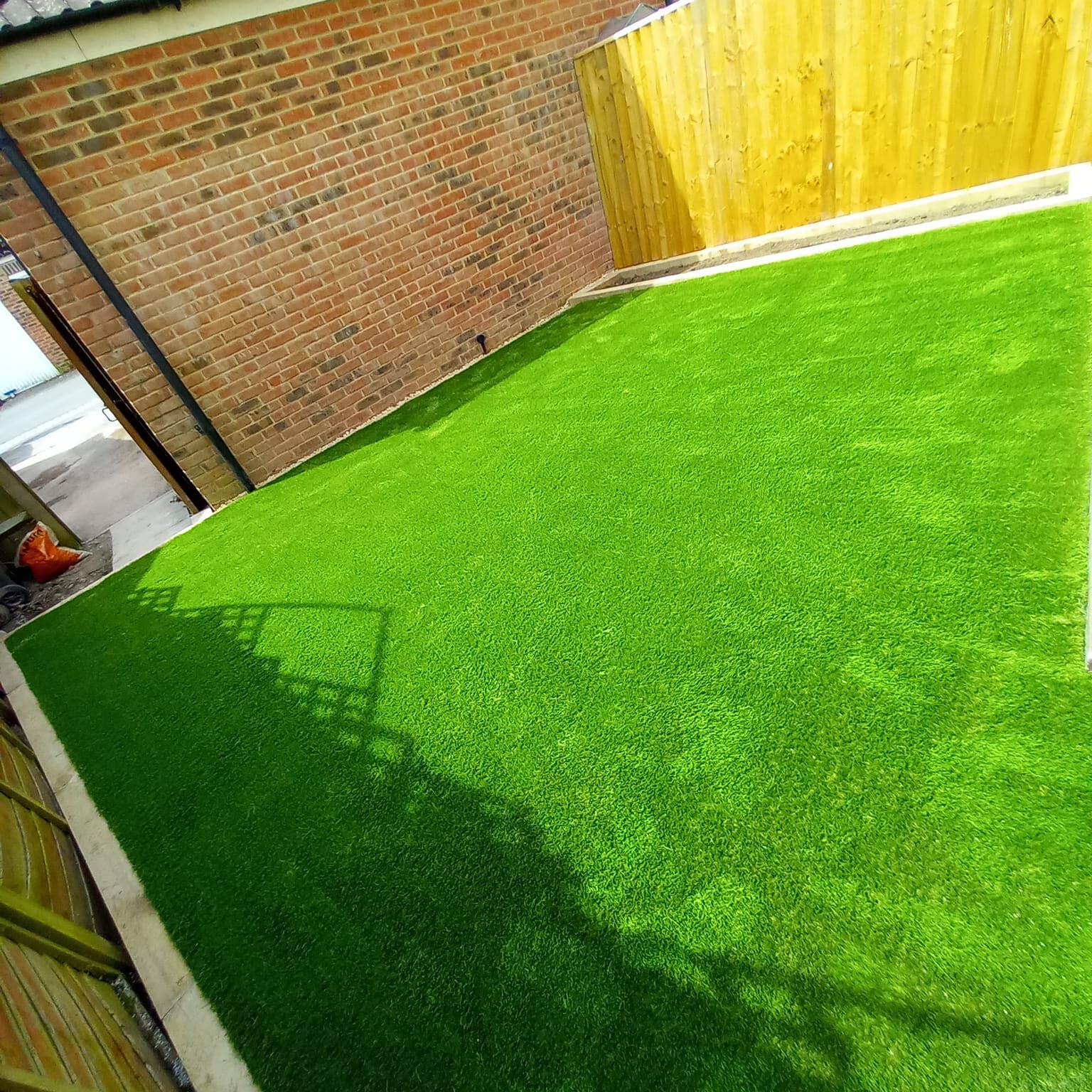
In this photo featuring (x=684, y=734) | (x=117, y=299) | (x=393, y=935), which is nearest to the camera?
(x=393, y=935)

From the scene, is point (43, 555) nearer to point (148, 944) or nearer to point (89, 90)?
point (89, 90)

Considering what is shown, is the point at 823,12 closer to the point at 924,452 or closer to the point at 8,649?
the point at 924,452

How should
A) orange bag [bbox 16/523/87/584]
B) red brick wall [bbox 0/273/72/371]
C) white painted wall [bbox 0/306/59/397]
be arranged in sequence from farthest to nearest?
red brick wall [bbox 0/273/72/371] → white painted wall [bbox 0/306/59/397] → orange bag [bbox 16/523/87/584]

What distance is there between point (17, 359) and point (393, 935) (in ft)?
81.8

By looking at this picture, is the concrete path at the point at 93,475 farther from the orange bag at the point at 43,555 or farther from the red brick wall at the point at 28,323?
the red brick wall at the point at 28,323

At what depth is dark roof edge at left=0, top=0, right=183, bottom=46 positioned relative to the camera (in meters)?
3.78

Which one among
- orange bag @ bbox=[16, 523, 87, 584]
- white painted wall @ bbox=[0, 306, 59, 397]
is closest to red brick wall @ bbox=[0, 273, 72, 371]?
white painted wall @ bbox=[0, 306, 59, 397]

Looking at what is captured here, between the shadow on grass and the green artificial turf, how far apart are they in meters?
1.43

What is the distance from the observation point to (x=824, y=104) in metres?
4.96

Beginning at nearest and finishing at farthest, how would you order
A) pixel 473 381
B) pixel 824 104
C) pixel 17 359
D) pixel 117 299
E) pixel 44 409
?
1. pixel 117 299
2. pixel 824 104
3. pixel 473 381
4. pixel 44 409
5. pixel 17 359

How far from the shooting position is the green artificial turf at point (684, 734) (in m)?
1.66

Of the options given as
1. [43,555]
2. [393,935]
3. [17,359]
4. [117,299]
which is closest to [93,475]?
[43,555]

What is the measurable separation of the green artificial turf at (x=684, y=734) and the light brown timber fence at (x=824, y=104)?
828mm

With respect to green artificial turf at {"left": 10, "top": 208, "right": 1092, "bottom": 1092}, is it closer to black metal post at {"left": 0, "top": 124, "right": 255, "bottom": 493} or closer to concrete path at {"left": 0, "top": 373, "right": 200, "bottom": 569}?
black metal post at {"left": 0, "top": 124, "right": 255, "bottom": 493}
